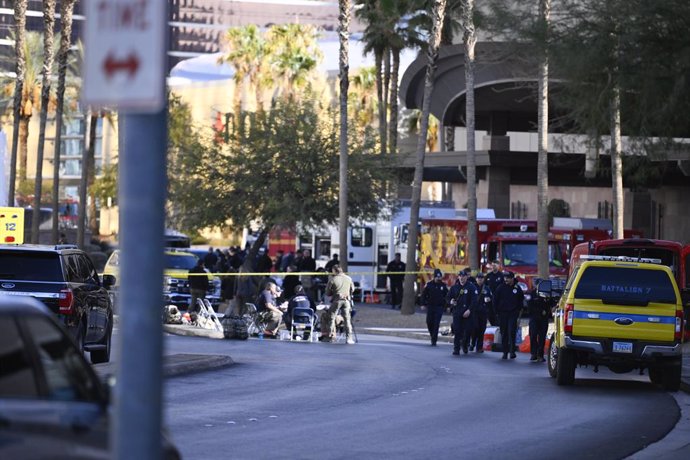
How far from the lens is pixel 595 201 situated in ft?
242

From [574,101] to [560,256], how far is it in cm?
2127

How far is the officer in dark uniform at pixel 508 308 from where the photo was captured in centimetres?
2842

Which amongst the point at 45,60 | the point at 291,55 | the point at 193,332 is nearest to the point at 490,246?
the point at 193,332

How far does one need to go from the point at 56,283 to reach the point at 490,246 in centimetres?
2485

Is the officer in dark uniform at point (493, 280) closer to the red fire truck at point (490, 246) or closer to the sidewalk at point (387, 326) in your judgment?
the sidewalk at point (387, 326)

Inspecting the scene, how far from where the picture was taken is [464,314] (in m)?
29.7

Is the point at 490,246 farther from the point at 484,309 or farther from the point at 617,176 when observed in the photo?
the point at 484,309

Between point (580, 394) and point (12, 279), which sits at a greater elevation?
point (12, 279)

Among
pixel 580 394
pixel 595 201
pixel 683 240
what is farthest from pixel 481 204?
pixel 580 394

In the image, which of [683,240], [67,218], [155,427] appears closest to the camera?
[155,427]

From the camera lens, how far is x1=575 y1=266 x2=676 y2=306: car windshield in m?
21.4

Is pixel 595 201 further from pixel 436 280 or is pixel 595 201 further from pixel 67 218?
pixel 436 280

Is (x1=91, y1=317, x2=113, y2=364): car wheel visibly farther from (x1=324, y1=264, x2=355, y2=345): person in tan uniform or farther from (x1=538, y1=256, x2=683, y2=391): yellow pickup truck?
(x1=324, y1=264, x2=355, y2=345): person in tan uniform

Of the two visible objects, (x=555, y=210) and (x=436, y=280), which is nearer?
(x=436, y=280)
